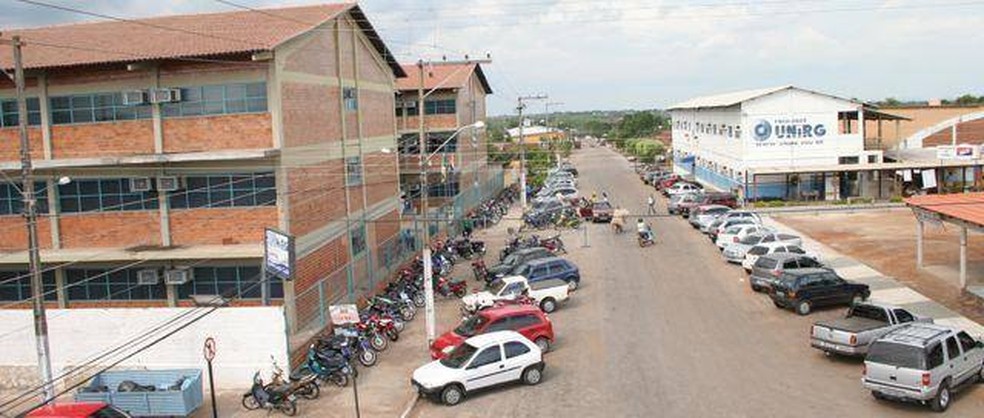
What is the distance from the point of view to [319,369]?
21.6m

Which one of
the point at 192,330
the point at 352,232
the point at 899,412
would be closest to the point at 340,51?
the point at 352,232

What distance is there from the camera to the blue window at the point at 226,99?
25.3 m

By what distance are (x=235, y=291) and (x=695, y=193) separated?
3427 centimetres

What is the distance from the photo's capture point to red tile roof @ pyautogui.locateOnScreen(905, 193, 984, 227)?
26.7 meters

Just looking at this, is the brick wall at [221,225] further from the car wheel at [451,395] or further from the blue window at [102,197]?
the car wheel at [451,395]

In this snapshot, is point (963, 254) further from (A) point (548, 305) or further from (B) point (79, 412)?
(B) point (79, 412)

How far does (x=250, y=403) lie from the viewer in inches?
806

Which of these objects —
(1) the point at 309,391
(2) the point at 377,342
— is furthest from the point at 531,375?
(2) the point at 377,342

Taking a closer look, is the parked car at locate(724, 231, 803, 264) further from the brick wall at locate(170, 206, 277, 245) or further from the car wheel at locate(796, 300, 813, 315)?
the brick wall at locate(170, 206, 277, 245)

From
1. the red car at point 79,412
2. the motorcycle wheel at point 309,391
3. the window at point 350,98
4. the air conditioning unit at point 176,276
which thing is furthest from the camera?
the window at point 350,98

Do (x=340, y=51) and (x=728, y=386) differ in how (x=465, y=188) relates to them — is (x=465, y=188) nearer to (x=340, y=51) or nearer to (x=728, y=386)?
(x=340, y=51)

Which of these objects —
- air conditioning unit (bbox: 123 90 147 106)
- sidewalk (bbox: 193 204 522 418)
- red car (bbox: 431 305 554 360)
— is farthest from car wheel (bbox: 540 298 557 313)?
air conditioning unit (bbox: 123 90 147 106)

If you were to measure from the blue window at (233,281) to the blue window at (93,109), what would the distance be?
486 cm

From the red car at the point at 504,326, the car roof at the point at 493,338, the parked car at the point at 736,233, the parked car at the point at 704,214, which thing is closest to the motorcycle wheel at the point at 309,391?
the red car at the point at 504,326
